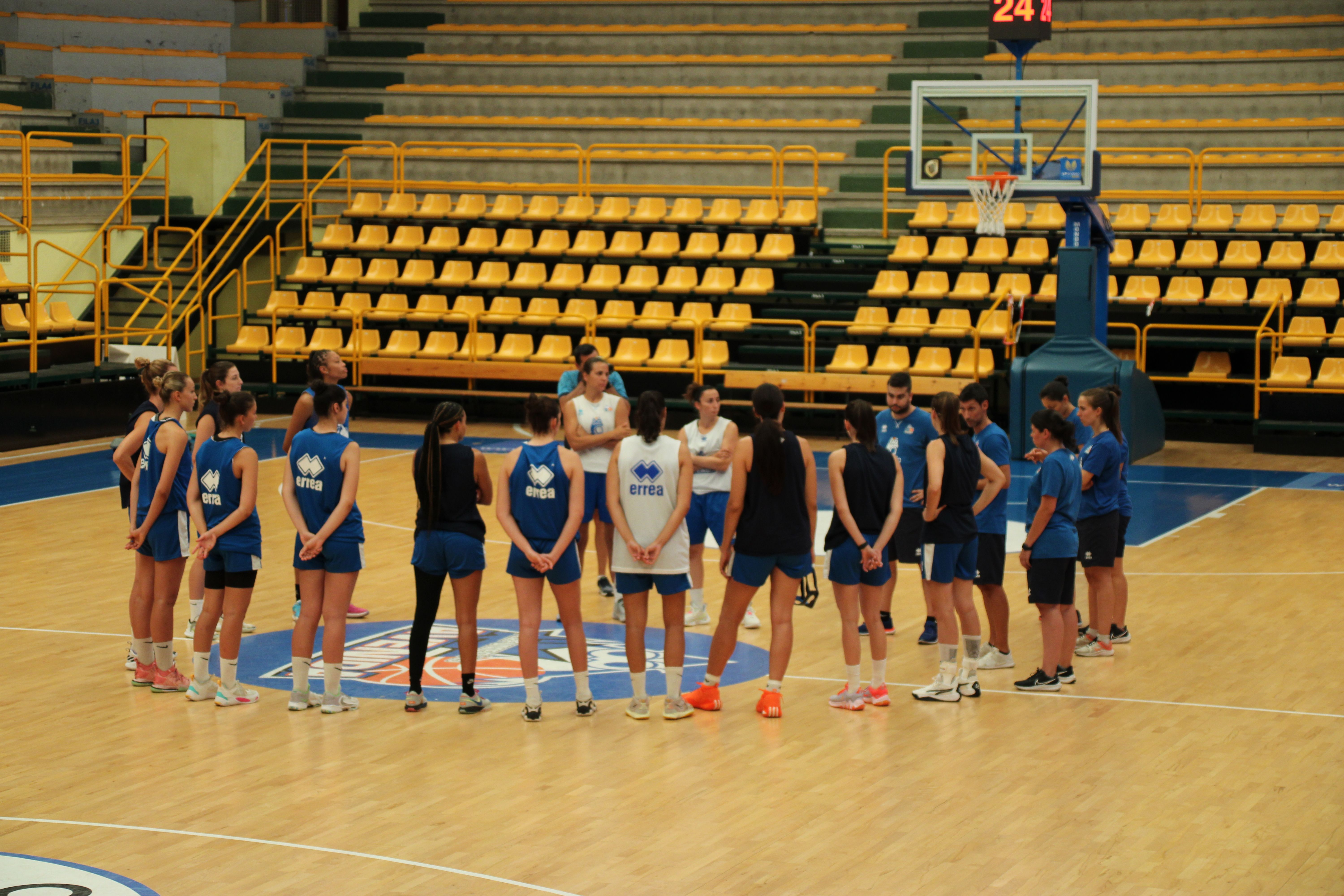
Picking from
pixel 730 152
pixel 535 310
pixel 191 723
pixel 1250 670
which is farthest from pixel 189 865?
pixel 730 152

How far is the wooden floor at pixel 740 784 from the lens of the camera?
5688 millimetres

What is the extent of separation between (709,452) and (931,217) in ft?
41.2

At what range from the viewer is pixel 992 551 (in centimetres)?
837

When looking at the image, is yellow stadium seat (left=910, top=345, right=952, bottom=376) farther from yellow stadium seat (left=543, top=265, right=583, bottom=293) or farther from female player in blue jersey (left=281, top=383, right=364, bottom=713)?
female player in blue jersey (left=281, top=383, right=364, bottom=713)

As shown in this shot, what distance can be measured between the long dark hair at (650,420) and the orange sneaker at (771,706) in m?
1.36

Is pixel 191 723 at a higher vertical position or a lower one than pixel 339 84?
Result: lower

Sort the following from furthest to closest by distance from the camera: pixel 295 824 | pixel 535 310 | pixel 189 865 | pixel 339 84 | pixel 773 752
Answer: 1. pixel 339 84
2. pixel 535 310
3. pixel 773 752
4. pixel 295 824
5. pixel 189 865

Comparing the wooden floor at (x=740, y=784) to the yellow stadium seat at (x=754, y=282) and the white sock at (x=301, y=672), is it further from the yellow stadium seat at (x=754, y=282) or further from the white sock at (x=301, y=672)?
the yellow stadium seat at (x=754, y=282)

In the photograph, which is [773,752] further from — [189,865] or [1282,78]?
[1282,78]

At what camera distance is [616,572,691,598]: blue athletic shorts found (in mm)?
7418

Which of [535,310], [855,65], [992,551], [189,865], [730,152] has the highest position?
[855,65]

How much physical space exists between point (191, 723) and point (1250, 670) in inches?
219

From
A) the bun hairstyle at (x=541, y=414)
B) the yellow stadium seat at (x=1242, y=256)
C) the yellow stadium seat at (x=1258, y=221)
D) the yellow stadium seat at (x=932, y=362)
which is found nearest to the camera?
the bun hairstyle at (x=541, y=414)

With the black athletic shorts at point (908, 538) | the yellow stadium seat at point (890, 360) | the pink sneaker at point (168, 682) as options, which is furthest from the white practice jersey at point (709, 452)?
the yellow stadium seat at point (890, 360)
